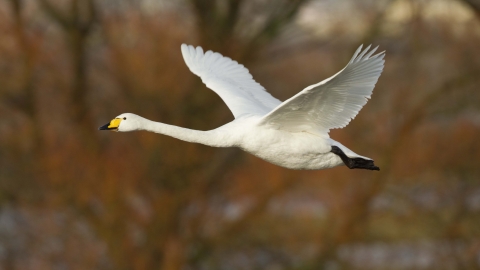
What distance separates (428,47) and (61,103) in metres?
8.39

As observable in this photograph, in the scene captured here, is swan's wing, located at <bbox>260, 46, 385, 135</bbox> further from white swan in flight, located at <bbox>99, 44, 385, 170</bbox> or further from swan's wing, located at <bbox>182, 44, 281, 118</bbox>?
swan's wing, located at <bbox>182, 44, 281, 118</bbox>

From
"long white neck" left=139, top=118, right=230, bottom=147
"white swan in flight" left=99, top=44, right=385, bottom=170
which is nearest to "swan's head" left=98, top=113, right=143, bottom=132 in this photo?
Answer: "white swan in flight" left=99, top=44, right=385, bottom=170

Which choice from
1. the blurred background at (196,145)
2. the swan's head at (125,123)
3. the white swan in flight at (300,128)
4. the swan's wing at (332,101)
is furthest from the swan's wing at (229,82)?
the blurred background at (196,145)

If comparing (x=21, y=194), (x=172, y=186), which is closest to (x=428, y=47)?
(x=172, y=186)

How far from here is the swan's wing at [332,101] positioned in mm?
6098

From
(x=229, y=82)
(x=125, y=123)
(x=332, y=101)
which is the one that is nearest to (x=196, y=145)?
(x=229, y=82)

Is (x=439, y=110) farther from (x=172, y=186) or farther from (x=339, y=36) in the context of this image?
(x=172, y=186)

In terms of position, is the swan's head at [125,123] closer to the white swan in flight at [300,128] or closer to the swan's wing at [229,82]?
the white swan in flight at [300,128]

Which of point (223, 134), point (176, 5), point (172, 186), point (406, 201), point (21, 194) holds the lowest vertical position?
point (223, 134)

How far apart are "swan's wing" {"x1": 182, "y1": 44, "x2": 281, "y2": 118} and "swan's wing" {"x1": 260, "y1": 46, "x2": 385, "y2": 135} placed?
955 millimetres

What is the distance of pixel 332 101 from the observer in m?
6.58

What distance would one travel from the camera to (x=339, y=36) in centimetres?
1659

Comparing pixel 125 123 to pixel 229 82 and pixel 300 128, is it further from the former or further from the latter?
pixel 229 82

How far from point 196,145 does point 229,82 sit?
330 inches
